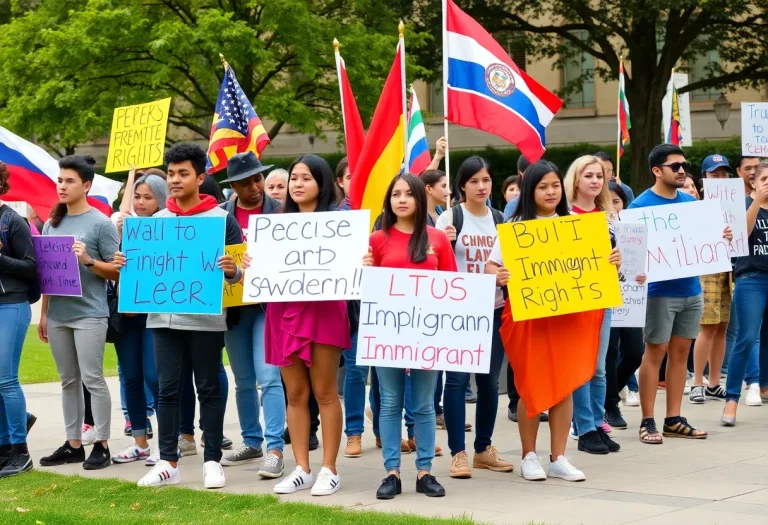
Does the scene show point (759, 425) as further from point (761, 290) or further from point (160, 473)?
point (160, 473)

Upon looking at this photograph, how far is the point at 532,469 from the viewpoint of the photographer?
24.1 ft

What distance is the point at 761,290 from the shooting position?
9.51 m

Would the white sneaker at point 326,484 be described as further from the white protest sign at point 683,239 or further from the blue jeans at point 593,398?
the white protest sign at point 683,239

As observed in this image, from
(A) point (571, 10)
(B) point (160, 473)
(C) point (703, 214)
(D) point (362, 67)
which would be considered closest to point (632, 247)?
(C) point (703, 214)

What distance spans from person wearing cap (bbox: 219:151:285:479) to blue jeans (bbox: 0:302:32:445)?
1.36m

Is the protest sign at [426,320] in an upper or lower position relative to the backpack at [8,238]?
lower

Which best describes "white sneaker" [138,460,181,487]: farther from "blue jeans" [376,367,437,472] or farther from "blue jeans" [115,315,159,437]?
"blue jeans" [376,367,437,472]

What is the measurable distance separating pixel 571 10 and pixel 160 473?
26.6 metres

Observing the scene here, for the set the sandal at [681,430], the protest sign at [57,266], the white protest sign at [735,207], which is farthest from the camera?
the white protest sign at [735,207]

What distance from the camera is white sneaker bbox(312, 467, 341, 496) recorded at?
6.95m

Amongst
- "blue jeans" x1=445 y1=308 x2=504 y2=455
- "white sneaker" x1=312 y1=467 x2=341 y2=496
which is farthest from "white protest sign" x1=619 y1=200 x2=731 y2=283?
"white sneaker" x1=312 y1=467 x2=341 y2=496

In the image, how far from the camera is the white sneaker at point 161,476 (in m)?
7.31

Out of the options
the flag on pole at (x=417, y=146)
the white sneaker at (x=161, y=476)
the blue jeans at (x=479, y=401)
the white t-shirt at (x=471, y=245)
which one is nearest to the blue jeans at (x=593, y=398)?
the blue jeans at (x=479, y=401)

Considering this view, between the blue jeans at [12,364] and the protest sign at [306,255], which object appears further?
the blue jeans at [12,364]
